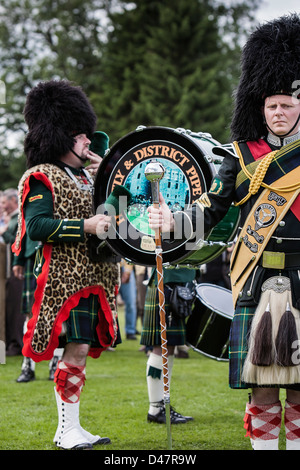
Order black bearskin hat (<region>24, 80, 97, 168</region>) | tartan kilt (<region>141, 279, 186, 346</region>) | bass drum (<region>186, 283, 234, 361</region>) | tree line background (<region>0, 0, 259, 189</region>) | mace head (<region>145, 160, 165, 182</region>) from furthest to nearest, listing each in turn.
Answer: tree line background (<region>0, 0, 259, 189</region>) → tartan kilt (<region>141, 279, 186, 346</region>) → bass drum (<region>186, 283, 234, 361</region>) → black bearskin hat (<region>24, 80, 97, 168</region>) → mace head (<region>145, 160, 165, 182</region>)

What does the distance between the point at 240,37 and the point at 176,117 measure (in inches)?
226

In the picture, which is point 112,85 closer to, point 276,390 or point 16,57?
point 16,57

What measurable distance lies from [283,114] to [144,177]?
42.2 inches

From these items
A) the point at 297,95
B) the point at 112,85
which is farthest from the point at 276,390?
the point at 112,85

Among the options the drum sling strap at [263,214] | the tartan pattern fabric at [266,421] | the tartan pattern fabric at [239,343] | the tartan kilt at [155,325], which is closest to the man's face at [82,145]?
the tartan kilt at [155,325]

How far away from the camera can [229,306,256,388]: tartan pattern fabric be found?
295 cm

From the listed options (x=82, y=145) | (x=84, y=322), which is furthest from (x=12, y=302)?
(x=84, y=322)

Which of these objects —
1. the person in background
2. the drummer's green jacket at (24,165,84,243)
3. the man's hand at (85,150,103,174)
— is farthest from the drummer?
the person in background

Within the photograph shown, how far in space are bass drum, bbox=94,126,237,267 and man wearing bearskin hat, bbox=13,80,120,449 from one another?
0.17 metres

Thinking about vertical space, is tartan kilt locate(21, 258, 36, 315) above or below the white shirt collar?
below

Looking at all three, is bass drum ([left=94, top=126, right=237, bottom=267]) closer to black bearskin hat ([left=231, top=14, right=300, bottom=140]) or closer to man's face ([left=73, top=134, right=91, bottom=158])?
man's face ([left=73, top=134, right=91, bottom=158])

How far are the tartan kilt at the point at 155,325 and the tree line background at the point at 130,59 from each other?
18.7m

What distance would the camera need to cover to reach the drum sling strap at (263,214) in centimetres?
292

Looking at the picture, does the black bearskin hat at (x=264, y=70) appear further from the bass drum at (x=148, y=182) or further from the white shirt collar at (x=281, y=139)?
the bass drum at (x=148, y=182)
